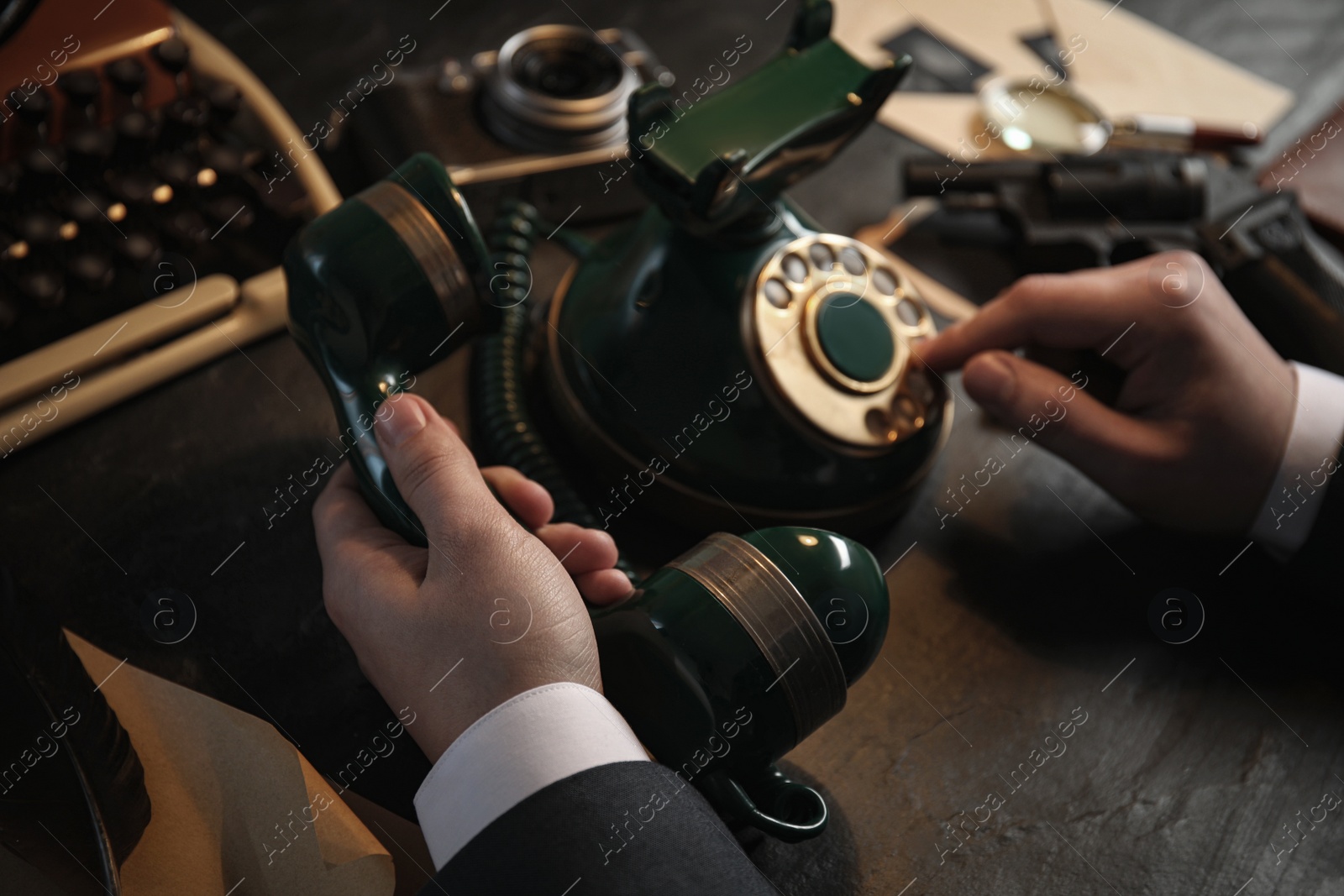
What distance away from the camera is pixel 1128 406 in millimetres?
764

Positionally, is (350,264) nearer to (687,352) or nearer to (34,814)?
(687,352)

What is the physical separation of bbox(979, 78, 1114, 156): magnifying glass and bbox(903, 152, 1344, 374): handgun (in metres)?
0.13

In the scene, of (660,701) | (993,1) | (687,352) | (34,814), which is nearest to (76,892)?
(34,814)

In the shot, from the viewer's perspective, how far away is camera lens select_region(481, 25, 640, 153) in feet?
2.98

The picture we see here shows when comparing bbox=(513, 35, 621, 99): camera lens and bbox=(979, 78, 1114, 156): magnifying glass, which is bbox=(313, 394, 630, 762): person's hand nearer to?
bbox=(513, 35, 621, 99): camera lens

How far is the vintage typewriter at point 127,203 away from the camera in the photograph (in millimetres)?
751

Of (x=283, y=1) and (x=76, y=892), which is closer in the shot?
(x=76, y=892)

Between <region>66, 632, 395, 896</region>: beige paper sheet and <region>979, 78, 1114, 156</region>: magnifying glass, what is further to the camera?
<region>979, 78, 1114, 156</region>: magnifying glass

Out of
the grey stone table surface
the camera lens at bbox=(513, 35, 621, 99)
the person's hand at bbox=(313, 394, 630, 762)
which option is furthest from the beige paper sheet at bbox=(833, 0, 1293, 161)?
the person's hand at bbox=(313, 394, 630, 762)

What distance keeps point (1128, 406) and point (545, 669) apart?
0.52 meters

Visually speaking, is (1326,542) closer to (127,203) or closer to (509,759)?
(509,759)

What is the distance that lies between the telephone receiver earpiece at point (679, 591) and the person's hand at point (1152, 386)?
0.27 meters

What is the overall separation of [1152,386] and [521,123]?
59 centimetres

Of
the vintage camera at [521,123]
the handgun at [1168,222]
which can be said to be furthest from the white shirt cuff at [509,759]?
the handgun at [1168,222]
